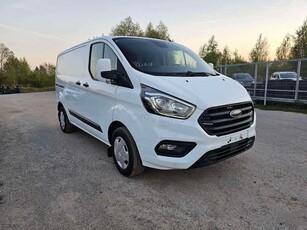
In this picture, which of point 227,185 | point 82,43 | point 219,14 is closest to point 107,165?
point 227,185

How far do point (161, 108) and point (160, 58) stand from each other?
120 centimetres

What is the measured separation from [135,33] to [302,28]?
777 inches

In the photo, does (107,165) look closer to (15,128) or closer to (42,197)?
(42,197)

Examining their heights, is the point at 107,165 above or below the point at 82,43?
below

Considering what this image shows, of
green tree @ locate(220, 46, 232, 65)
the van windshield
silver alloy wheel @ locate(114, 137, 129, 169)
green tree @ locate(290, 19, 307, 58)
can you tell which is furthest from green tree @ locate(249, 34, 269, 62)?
silver alloy wheel @ locate(114, 137, 129, 169)

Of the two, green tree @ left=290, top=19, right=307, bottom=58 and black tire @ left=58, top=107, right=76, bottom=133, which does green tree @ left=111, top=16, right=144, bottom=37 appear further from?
black tire @ left=58, top=107, right=76, bottom=133

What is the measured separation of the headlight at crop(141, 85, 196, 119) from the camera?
251 cm

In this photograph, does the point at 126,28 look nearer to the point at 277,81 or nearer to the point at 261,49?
the point at 261,49

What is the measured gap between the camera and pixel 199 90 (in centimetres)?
265

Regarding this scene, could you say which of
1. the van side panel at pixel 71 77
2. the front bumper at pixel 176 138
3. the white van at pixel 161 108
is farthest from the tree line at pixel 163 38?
the front bumper at pixel 176 138

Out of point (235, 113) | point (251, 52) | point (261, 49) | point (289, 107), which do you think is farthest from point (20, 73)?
point (235, 113)

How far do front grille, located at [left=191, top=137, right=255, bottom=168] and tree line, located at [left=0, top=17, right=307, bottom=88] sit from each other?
27.4 metres

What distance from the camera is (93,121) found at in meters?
3.88

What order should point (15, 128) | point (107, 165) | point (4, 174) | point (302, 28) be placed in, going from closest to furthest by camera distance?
point (4, 174) → point (107, 165) → point (15, 128) → point (302, 28)
